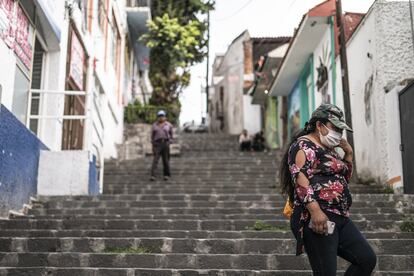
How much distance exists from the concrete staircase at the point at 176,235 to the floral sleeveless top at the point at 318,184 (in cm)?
160

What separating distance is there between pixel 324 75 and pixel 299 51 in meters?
1.68

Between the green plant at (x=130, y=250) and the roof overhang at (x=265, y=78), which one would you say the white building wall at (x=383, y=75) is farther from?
the roof overhang at (x=265, y=78)

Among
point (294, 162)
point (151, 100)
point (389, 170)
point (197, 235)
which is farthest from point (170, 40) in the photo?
point (294, 162)

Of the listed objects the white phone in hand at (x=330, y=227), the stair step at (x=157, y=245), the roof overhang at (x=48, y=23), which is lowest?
the stair step at (x=157, y=245)

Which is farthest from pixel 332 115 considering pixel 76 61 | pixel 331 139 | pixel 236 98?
pixel 236 98

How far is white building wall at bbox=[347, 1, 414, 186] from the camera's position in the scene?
936cm

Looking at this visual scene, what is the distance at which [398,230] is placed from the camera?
6602mm

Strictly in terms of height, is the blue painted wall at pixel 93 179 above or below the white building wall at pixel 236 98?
below

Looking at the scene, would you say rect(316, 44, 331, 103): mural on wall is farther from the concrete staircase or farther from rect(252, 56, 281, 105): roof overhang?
rect(252, 56, 281, 105): roof overhang

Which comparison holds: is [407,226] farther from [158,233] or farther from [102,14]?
[102,14]

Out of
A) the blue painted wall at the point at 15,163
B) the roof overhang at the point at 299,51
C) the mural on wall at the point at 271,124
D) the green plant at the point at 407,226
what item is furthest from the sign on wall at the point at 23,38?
the mural on wall at the point at 271,124

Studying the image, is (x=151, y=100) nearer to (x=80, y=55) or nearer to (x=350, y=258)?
(x=80, y=55)

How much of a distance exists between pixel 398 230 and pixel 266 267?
211cm

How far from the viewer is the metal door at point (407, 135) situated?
8484 millimetres
